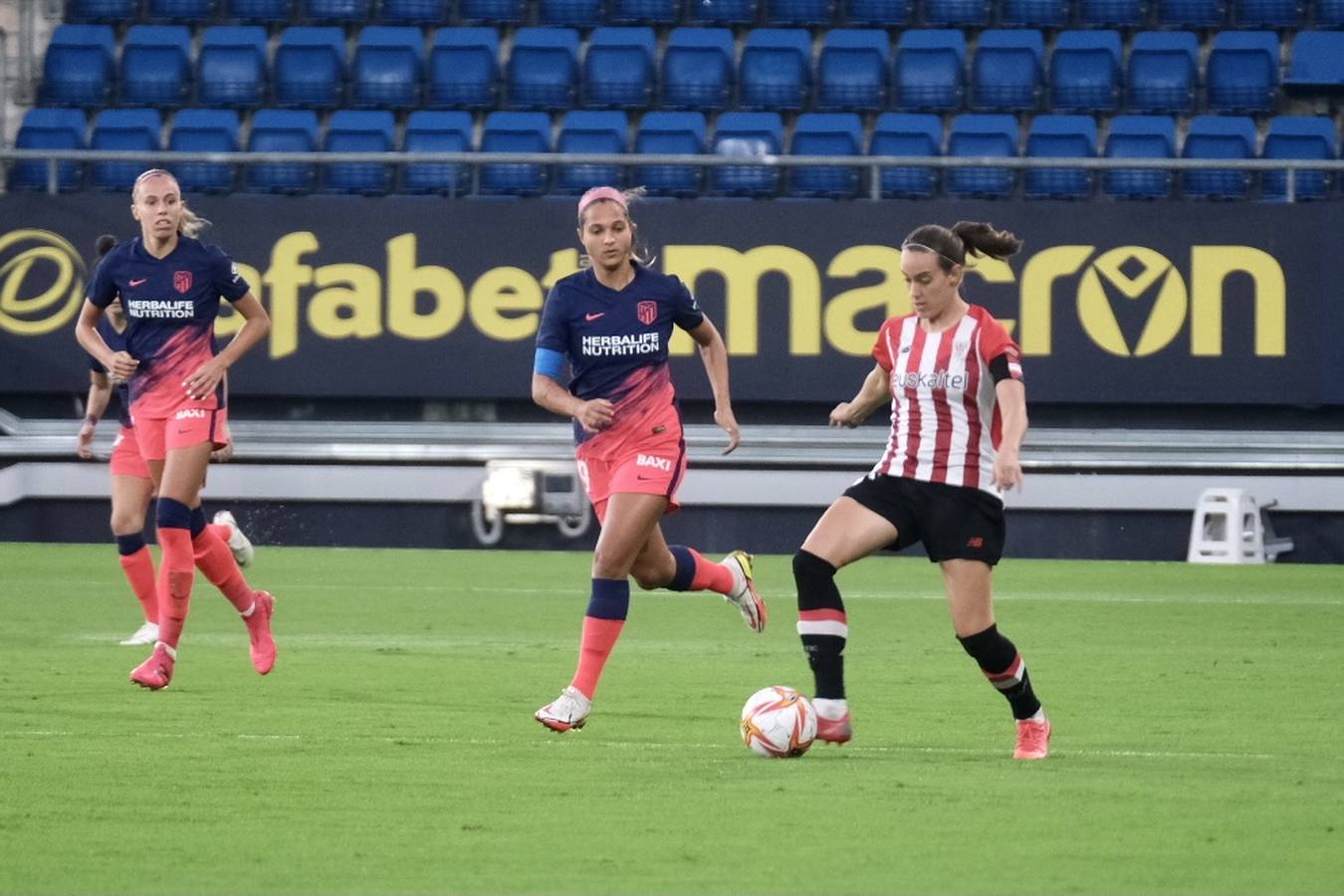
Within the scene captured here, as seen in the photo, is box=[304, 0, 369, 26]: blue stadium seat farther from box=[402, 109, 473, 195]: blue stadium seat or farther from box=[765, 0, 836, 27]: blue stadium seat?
box=[765, 0, 836, 27]: blue stadium seat

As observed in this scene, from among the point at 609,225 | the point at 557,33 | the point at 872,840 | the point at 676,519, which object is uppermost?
the point at 557,33

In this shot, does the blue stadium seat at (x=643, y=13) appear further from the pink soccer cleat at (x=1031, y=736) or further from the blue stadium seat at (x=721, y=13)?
the pink soccer cleat at (x=1031, y=736)

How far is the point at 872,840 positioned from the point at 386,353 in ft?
48.9

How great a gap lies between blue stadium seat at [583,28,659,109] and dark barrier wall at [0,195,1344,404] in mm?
1736

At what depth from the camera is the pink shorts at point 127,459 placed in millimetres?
11766

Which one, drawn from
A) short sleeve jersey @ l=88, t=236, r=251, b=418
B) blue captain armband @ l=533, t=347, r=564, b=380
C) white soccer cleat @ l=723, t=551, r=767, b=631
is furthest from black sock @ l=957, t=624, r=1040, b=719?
short sleeve jersey @ l=88, t=236, r=251, b=418

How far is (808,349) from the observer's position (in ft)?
66.7

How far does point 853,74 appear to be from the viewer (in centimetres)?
2156

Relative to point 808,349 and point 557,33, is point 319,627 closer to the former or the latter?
point 808,349

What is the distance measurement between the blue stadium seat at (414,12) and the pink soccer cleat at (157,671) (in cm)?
1355

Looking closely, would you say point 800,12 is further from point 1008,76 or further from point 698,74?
point 1008,76

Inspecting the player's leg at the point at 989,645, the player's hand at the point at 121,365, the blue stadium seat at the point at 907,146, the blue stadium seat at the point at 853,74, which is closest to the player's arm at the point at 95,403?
the player's hand at the point at 121,365

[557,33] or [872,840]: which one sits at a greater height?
[557,33]

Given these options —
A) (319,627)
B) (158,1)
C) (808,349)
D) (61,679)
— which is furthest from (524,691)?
(158,1)
